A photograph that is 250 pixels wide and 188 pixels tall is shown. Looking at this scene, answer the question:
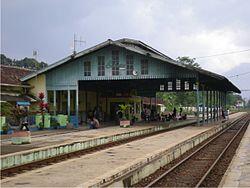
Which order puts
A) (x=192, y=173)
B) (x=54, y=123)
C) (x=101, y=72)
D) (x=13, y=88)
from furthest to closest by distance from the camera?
(x=101, y=72) < (x=13, y=88) < (x=54, y=123) < (x=192, y=173)

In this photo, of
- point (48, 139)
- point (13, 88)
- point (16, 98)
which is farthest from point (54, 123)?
point (48, 139)

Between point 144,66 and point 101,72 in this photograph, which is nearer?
point 144,66

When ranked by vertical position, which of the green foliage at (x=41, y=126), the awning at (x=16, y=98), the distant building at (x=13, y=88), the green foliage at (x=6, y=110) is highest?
the distant building at (x=13, y=88)

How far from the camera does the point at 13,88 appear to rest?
95.9ft

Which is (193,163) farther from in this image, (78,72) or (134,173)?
(78,72)

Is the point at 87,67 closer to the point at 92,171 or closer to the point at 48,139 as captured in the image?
the point at 48,139

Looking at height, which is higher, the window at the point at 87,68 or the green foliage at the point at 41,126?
the window at the point at 87,68

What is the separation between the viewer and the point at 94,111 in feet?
119

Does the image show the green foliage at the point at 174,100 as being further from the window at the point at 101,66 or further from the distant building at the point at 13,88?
the distant building at the point at 13,88

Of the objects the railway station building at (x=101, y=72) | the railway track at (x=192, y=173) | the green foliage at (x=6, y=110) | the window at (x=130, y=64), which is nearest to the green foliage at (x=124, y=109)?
the railway station building at (x=101, y=72)

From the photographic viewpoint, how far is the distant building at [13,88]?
27.5 m

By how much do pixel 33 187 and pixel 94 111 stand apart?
27.5 metres

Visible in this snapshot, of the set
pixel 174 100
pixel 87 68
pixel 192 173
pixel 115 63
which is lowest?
pixel 192 173

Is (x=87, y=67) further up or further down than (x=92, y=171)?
further up
